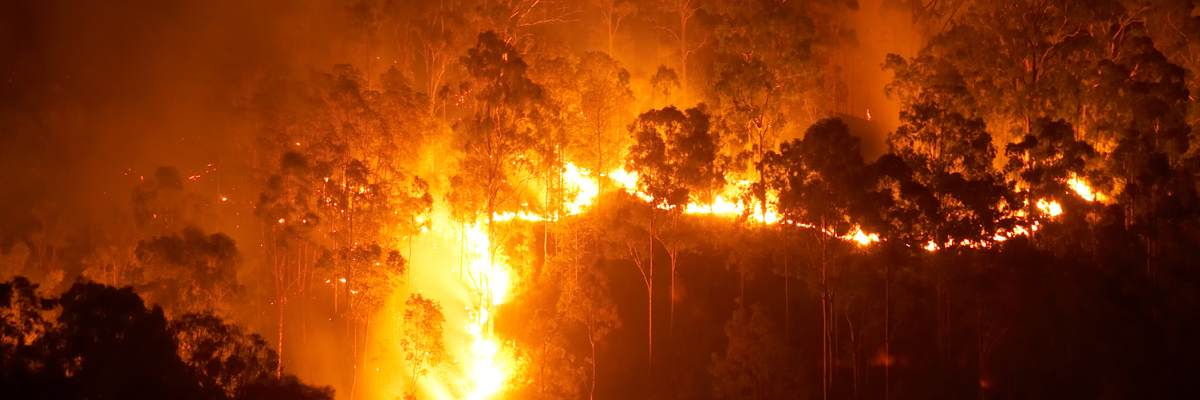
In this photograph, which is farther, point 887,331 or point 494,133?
point 494,133

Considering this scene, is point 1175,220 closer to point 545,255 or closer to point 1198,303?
point 1198,303

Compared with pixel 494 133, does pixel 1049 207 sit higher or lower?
lower

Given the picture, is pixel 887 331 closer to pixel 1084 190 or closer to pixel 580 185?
pixel 1084 190

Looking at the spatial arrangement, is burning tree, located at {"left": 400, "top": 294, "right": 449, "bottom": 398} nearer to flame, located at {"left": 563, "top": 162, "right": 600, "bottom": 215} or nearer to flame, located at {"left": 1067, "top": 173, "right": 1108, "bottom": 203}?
flame, located at {"left": 563, "top": 162, "right": 600, "bottom": 215}

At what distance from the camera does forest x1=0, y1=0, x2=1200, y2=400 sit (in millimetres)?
29797

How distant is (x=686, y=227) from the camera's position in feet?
129

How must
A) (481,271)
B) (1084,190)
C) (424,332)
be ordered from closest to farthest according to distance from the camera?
(424,332), (1084,190), (481,271)

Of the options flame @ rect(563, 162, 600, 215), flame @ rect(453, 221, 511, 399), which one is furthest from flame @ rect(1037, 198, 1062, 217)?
flame @ rect(453, 221, 511, 399)

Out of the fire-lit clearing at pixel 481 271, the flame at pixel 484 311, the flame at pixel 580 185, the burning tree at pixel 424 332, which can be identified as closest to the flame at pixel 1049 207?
the fire-lit clearing at pixel 481 271

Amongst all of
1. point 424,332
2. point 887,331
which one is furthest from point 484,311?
point 887,331

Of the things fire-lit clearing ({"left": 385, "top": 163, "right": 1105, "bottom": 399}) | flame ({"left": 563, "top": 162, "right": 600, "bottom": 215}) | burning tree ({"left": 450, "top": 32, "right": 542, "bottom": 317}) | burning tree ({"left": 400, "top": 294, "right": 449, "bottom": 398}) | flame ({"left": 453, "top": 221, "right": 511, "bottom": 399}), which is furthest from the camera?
flame ({"left": 563, "top": 162, "right": 600, "bottom": 215})

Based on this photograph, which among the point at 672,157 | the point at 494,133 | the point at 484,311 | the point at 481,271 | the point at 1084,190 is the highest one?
the point at 494,133

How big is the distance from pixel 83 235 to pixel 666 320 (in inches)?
1488

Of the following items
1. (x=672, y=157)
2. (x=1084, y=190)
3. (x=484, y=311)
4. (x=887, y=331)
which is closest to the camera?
(x=887, y=331)
